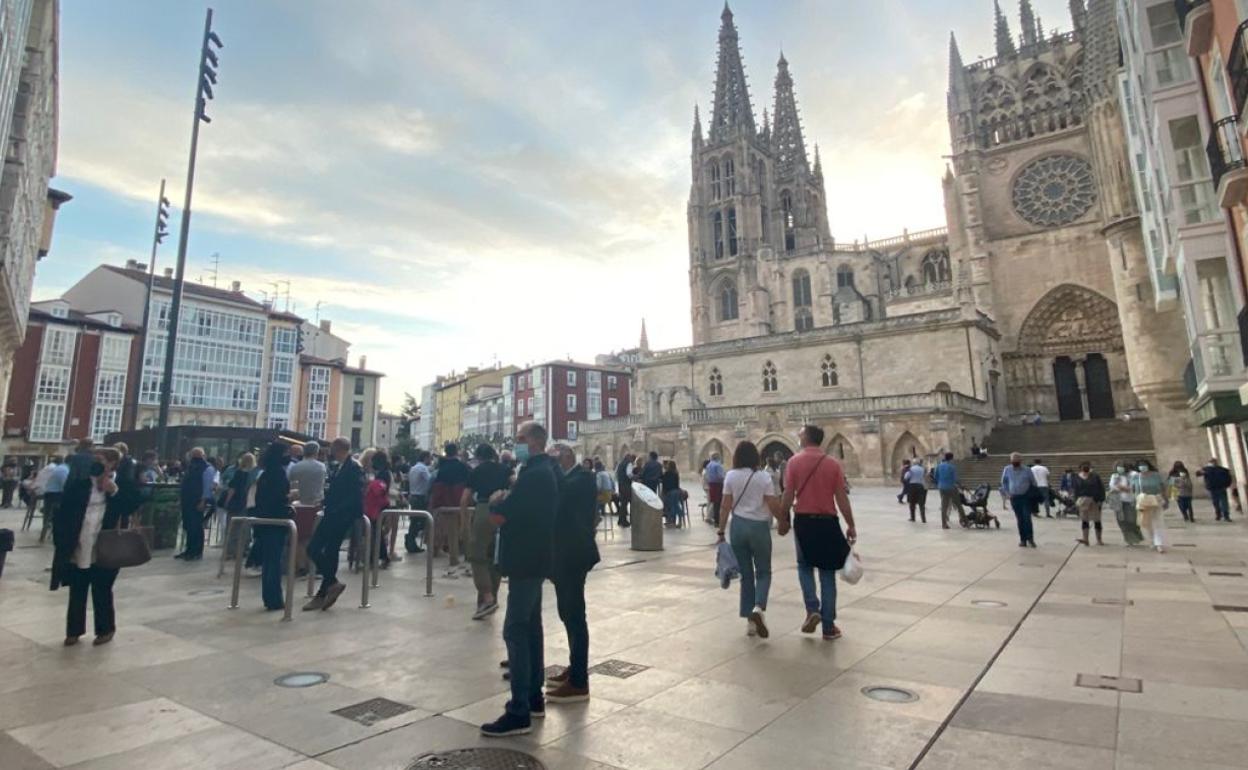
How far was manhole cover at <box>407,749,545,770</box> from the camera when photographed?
325cm

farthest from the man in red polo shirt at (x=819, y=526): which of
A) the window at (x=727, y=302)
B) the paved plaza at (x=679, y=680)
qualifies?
the window at (x=727, y=302)

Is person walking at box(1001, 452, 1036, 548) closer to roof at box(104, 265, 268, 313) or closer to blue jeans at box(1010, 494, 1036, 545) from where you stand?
blue jeans at box(1010, 494, 1036, 545)

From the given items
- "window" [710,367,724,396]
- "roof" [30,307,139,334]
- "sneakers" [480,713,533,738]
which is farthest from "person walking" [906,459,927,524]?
"roof" [30,307,139,334]

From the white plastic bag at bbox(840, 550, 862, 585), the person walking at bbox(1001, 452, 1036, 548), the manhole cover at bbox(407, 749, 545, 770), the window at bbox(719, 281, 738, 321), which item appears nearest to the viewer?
the manhole cover at bbox(407, 749, 545, 770)

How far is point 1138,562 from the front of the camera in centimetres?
1000

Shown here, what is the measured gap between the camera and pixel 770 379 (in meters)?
42.8

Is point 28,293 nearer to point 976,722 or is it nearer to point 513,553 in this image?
point 513,553

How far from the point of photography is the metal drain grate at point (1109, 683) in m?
4.36

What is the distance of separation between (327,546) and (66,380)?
47.5m

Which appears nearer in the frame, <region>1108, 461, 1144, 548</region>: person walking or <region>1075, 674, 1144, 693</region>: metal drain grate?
<region>1075, 674, 1144, 693</region>: metal drain grate

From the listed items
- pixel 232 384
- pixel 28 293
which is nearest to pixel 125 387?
pixel 232 384

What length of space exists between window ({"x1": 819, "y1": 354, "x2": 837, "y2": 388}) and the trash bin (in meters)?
30.9

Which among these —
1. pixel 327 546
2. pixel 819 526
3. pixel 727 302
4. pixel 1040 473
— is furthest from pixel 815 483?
pixel 727 302

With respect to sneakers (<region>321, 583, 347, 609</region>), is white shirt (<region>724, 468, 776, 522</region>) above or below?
above
